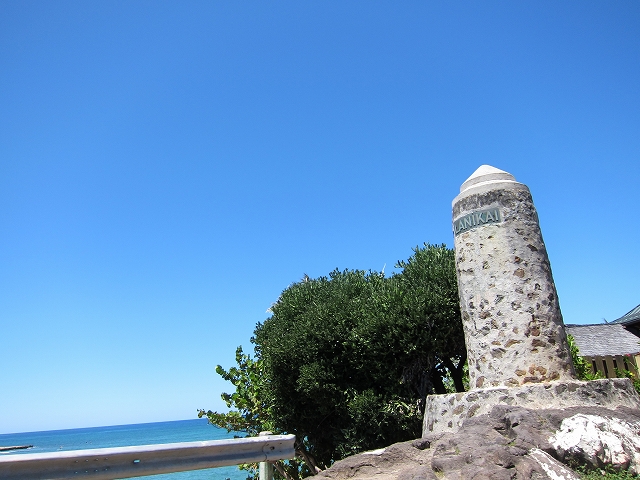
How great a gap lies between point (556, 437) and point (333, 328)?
6.56 metres

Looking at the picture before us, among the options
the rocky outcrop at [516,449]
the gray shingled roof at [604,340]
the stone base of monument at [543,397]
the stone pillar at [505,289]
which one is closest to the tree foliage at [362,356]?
the stone pillar at [505,289]

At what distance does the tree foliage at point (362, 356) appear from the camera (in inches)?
426

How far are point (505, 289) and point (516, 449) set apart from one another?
10.0 feet

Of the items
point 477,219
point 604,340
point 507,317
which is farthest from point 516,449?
point 604,340

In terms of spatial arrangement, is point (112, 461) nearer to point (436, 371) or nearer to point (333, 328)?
point (333, 328)

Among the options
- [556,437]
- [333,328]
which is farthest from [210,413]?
[556,437]

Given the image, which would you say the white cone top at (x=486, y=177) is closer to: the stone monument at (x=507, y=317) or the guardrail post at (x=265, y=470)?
the stone monument at (x=507, y=317)

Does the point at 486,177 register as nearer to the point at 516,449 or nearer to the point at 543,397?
the point at 543,397

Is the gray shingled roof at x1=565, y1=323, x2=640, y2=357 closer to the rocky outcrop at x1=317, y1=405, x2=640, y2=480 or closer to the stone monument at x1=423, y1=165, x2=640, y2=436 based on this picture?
the stone monument at x1=423, y1=165, x2=640, y2=436

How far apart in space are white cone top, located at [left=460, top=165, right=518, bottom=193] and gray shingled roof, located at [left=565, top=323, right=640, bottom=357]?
16072mm

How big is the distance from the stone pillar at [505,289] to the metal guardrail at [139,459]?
13.2ft

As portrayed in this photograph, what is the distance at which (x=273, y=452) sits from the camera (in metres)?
4.83

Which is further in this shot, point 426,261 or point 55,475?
point 426,261

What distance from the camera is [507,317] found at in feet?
25.4
